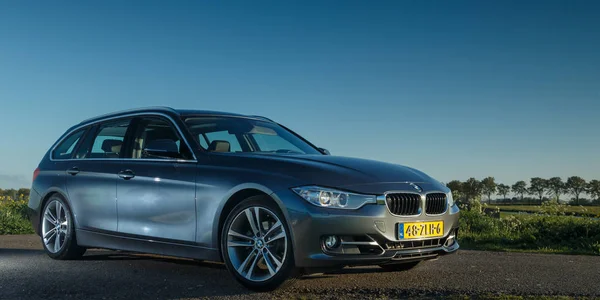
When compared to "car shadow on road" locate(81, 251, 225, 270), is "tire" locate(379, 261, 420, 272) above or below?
above

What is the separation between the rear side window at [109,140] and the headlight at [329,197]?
297 centimetres

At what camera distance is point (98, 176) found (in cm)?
745

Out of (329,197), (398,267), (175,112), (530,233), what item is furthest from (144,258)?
(530,233)

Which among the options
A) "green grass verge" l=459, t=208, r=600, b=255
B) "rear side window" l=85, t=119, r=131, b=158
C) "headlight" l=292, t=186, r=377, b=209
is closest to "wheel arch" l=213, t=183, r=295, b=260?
"headlight" l=292, t=186, r=377, b=209

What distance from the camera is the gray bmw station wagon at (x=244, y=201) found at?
5324 mm

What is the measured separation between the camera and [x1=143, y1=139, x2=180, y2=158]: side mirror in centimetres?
629

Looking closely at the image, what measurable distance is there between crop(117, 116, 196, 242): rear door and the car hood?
53cm

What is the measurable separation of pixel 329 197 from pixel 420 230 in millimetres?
949

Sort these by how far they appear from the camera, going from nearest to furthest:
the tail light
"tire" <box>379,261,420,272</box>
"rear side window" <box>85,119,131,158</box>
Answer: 1. "tire" <box>379,261,420,272</box>
2. "rear side window" <box>85,119,131,158</box>
3. the tail light

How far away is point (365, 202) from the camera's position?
536 cm

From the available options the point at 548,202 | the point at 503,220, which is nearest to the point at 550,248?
the point at 503,220

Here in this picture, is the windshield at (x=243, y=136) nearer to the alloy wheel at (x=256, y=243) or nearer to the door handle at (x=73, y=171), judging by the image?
the alloy wheel at (x=256, y=243)

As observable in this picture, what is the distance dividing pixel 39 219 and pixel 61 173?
786 millimetres

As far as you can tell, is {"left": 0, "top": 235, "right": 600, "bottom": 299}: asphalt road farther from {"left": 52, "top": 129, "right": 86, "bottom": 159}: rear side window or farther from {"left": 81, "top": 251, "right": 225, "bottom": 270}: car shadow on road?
{"left": 52, "top": 129, "right": 86, "bottom": 159}: rear side window
